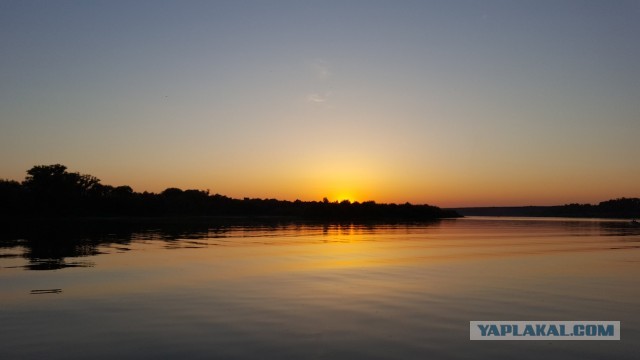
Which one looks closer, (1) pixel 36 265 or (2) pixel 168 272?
(2) pixel 168 272

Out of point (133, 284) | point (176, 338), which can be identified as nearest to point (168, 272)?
point (133, 284)

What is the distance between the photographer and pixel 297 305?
2166 cm

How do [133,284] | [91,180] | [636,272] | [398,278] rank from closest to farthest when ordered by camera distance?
[133,284] → [398,278] → [636,272] → [91,180]

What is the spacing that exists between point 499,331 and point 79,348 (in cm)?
1302

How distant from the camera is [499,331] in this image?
56.1 ft

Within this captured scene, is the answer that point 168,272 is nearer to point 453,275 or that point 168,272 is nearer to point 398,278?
point 398,278

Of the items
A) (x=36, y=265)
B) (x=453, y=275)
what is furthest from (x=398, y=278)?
(x=36, y=265)

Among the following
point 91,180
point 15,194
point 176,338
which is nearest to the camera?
point 176,338

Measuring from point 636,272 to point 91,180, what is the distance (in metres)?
182

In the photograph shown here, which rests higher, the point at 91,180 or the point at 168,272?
the point at 91,180

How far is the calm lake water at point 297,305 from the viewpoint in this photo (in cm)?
Result: 1496

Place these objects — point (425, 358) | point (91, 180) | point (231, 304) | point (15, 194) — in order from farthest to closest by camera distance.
Result: point (91, 180) → point (15, 194) → point (231, 304) → point (425, 358)

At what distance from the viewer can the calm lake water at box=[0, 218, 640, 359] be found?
15.0 m

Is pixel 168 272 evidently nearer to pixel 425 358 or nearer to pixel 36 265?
pixel 36 265
